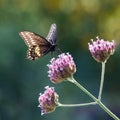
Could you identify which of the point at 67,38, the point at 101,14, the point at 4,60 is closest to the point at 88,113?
the point at 4,60

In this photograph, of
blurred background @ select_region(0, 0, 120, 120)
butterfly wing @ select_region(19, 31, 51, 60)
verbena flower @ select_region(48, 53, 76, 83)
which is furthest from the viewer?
blurred background @ select_region(0, 0, 120, 120)

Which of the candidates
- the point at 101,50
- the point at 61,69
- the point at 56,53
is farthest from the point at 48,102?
the point at 56,53

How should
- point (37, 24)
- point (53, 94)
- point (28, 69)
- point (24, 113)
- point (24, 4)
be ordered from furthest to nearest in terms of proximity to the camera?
point (24, 4)
point (37, 24)
point (28, 69)
point (24, 113)
point (53, 94)

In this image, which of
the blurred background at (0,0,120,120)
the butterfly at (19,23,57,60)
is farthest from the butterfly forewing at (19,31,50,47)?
the blurred background at (0,0,120,120)

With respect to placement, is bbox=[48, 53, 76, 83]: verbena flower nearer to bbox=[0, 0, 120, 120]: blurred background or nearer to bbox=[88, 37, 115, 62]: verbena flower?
bbox=[88, 37, 115, 62]: verbena flower

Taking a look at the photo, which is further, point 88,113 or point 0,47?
point 0,47

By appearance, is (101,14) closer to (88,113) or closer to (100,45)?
(88,113)
